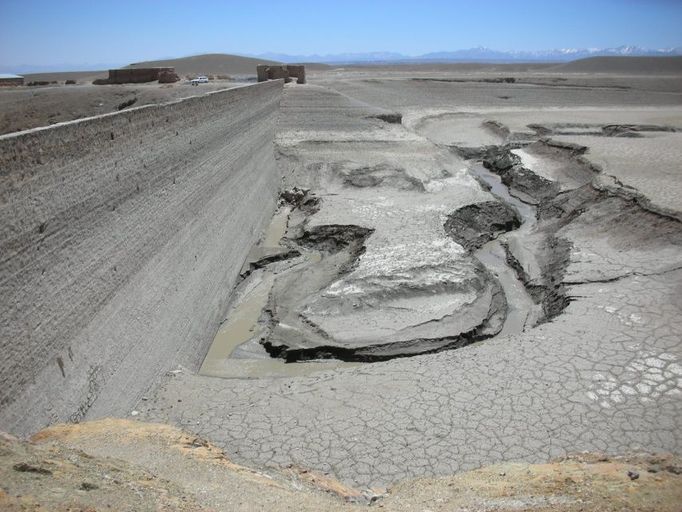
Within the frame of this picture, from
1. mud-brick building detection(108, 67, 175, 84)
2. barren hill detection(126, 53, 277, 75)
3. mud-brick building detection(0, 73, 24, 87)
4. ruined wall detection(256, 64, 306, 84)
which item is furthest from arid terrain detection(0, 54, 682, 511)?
barren hill detection(126, 53, 277, 75)

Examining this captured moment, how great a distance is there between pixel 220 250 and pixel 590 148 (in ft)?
38.7

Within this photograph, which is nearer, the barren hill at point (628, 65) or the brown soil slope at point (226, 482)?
the brown soil slope at point (226, 482)

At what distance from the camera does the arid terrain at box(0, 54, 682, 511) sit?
4.16m

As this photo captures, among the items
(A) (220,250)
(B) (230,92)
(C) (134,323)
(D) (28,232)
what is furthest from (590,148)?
(D) (28,232)

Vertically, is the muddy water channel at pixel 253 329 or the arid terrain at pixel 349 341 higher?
the arid terrain at pixel 349 341

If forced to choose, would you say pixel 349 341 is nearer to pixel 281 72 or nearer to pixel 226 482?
pixel 226 482

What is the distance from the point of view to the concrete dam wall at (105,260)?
4.48 metres

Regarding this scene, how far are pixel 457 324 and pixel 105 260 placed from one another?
188 inches

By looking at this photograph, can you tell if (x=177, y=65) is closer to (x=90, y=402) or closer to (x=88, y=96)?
(x=88, y=96)

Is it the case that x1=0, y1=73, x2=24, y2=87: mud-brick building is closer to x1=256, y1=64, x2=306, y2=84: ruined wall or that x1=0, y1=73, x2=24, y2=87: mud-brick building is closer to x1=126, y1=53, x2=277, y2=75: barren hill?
x1=256, y1=64, x2=306, y2=84: ruined wall

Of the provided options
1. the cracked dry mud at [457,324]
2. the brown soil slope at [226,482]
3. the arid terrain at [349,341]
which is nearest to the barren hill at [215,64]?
the cracked dry mud at [457,324]

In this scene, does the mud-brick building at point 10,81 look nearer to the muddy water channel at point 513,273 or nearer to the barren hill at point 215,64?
the muddy water channel at point 513,273

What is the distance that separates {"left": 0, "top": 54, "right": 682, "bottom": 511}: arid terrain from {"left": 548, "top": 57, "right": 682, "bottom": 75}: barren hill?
192 ft

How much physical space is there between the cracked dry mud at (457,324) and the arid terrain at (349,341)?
0.11 feet
